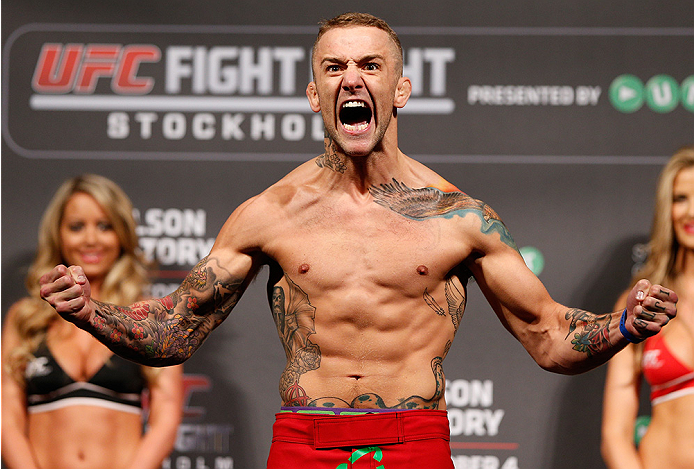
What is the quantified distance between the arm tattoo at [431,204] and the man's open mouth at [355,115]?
0.59 feet

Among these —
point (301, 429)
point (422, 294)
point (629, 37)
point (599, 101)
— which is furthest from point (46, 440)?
point (629, 37)

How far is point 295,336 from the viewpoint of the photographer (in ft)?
7.21

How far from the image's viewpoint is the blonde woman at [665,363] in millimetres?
3334

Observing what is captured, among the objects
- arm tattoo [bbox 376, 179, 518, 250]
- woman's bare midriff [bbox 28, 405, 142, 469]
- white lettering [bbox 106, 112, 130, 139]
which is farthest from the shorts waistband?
white lettering [bbox 106, 112, 130, 139]

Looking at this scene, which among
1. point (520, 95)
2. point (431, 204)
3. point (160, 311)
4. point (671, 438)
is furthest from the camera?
point (520, 95)

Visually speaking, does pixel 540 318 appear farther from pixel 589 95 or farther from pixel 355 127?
pixel 589 95

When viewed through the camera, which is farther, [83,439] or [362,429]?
[83,439]

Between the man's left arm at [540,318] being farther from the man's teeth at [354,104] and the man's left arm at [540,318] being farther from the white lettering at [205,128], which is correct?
the white lettering at [205,128]

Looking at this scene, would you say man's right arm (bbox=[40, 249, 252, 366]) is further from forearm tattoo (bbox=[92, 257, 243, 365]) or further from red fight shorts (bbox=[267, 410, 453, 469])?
red fight shorts (bbox=[267, 410, 453, 469])

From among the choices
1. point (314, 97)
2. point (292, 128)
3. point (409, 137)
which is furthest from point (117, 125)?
point (314, 97)

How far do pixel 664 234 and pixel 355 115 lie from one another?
1801 mm

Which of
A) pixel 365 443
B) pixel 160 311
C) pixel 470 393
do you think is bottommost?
pixel 365 443

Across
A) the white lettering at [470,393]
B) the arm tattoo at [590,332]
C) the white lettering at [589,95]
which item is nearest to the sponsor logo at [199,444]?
the white lettering at [470,393]

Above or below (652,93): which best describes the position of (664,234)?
below
